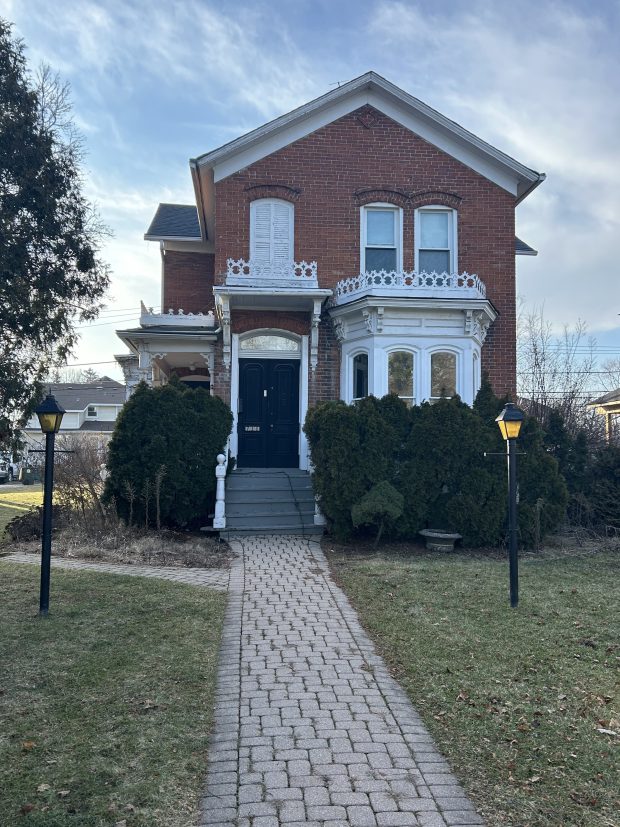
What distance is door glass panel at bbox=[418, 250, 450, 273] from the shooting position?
574 inches

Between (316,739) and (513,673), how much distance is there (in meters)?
1.95

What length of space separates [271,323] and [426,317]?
3.53 m

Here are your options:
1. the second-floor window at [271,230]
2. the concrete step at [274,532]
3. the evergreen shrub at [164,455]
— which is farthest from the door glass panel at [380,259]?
the concrete step at [274,532]

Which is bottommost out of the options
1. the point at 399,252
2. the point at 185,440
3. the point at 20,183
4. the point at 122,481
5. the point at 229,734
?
the point at 229,734

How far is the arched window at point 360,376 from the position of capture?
1356 cm

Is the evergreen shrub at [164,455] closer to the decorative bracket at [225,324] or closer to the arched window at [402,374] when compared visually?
the decorative bracket at [225,324]

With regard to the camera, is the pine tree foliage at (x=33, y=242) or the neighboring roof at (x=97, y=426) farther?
the neighboring roof at (x=97, y=426)

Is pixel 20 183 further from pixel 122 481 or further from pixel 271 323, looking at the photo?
pixel 271 323

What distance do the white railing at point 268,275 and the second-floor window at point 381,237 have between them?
1.74 m

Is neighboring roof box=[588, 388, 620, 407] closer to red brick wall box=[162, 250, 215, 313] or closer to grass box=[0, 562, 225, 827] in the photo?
red brick wall box=[162, 250, 215, 313]

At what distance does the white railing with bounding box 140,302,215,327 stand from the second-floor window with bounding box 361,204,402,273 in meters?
3.91

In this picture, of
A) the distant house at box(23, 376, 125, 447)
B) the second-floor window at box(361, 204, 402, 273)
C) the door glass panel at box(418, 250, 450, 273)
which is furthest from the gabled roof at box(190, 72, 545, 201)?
the distant house at box(23, 376, 125, 447)

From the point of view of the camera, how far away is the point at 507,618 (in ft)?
21.4

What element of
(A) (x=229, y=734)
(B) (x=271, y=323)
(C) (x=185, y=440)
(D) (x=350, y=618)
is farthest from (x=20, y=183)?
(A) (x=229, y=734)
